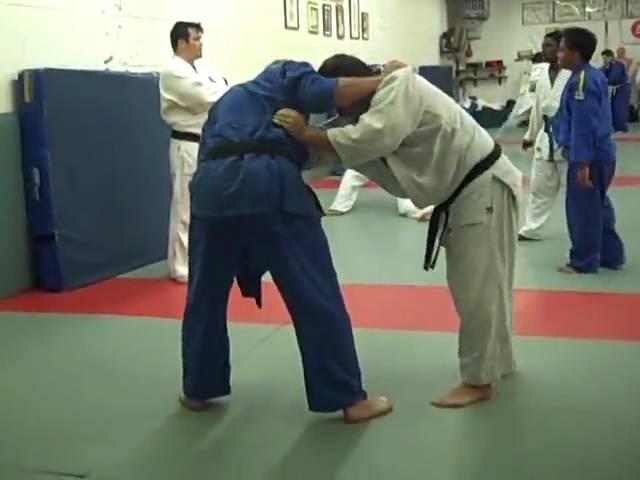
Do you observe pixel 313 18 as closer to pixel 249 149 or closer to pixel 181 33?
pixel 181 33

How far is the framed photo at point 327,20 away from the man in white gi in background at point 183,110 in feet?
18.0

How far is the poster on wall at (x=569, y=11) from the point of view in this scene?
17672mm

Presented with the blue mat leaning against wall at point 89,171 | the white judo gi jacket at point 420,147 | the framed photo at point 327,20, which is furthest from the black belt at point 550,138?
the framed photo at point 327,20

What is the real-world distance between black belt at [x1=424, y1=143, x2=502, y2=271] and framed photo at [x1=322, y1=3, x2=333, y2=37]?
25.8 ft

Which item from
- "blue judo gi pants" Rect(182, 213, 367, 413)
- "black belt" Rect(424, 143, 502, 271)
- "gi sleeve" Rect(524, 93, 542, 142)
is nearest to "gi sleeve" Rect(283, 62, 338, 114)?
"blue judo gi pants" Rect(182, 213, 367, 413)

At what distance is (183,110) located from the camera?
17.2ft

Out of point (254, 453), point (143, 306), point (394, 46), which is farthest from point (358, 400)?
point (394, 46)

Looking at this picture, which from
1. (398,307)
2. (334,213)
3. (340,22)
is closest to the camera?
(398,307)

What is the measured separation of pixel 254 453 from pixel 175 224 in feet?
9.11

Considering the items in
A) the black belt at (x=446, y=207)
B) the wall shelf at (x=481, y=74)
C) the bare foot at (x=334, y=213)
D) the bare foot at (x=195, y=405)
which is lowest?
the bare foot at (x=334, y=213)

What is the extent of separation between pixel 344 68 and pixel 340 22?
8.53 meters

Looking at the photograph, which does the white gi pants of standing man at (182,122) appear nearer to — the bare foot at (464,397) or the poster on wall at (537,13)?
the bare foot at (464,397)

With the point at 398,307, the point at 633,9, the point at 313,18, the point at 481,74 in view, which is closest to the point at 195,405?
the point at 398,307

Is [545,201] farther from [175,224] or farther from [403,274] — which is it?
[175,224]
